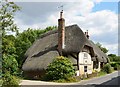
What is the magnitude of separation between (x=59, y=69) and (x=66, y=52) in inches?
187

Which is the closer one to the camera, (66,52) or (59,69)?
(59,69)

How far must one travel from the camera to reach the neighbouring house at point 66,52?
37.7 meters

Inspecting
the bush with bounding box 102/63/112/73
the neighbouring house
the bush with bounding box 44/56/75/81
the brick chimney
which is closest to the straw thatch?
the neighbouring house

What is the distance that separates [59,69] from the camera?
1319 inches

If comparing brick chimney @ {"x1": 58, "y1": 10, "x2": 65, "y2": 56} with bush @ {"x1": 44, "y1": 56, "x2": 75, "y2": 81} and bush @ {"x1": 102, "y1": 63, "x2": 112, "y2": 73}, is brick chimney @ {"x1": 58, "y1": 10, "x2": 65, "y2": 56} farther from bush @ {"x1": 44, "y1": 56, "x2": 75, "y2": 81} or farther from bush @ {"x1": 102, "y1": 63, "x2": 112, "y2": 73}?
bush @ {"x1": 102, "y1": 63, "x2": 112, "y2": 73}

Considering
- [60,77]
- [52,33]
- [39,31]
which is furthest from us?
[39,31]

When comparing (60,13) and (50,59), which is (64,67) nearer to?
(50,59)

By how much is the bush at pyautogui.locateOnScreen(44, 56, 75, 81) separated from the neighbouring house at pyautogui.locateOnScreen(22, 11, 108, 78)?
165 centimetres

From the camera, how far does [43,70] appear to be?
36.4m

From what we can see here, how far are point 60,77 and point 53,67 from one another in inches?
66.6

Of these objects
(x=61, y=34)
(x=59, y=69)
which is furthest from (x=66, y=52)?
(x=59, y=69)

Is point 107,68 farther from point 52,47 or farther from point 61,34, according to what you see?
point 61,34

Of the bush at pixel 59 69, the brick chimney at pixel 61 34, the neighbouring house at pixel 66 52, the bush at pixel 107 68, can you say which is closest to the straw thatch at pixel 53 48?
the neighbouring house at pixel 66 52

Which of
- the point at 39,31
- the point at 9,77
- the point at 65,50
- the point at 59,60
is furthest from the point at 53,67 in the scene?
the point at 39,31
